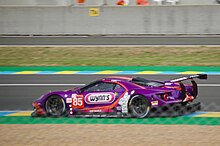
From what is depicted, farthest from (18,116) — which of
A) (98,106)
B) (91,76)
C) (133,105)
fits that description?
(91,76)

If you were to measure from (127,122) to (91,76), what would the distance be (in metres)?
6.57

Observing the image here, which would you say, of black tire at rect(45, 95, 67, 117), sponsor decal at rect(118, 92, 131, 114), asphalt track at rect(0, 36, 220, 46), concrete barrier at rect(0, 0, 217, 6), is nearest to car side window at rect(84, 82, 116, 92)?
sponsor decal at rect(118, 92, 131, 114)

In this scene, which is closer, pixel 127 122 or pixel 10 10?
pixel 127 122

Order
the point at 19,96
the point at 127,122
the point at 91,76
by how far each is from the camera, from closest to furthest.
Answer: the point at 127,122, the point at 19,96, the point at 91,76

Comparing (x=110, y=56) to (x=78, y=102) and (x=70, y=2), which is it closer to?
(x=78, y=102)

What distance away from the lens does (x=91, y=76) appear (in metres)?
19.2

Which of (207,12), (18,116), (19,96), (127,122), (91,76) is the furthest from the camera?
(207,12)

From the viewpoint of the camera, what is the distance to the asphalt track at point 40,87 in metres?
15.2

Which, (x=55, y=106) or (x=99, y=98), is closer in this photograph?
(x=99, y=98)

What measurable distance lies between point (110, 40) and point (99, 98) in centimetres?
1260

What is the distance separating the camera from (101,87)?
13.6 m

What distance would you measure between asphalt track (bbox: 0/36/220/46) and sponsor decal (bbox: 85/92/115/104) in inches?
450

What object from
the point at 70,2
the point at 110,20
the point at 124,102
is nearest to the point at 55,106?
the point at 124,102

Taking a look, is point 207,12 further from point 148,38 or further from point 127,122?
point 127,122
